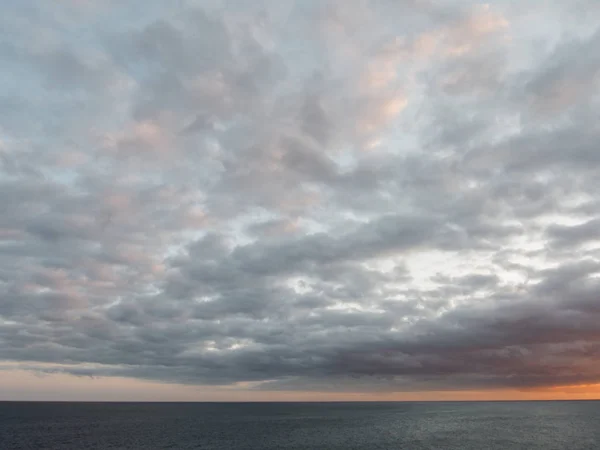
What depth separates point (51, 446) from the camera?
14688 centimetres

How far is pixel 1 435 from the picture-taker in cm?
18388

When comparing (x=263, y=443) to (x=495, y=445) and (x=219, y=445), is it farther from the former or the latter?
(x=495, y=445)

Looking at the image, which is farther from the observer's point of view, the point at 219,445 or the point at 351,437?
the point at 351,437

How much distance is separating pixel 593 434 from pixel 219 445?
146617mm

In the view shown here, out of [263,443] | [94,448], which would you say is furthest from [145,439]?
[263,443]

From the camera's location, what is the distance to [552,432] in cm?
19175

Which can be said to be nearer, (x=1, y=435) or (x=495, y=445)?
(x=495, y=445)

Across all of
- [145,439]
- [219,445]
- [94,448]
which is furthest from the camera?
[145,439]

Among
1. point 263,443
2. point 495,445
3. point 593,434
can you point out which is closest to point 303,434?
point 263,443

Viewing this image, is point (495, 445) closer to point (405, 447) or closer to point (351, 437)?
point (405, 447)

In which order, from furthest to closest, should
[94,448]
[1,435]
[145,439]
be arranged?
[1,435]
[145,439]
[94,448]

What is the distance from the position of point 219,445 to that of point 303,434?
159ft

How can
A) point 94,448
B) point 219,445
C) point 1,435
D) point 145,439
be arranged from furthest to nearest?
1. point 1,435
2. point 145,439
3. point 219,445
4. point 94,448

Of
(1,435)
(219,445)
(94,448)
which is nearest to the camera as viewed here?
(94,448)
